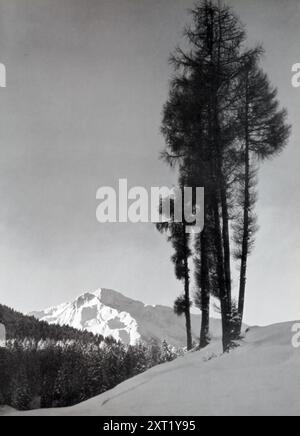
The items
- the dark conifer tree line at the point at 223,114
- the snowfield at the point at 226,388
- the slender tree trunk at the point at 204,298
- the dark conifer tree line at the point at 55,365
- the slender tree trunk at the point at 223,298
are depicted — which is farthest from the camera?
the dark conifer tree line at the point at 55,365

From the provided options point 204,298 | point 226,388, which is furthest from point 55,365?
point 226,388

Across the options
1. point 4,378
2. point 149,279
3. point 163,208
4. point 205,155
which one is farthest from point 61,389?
point 205,155

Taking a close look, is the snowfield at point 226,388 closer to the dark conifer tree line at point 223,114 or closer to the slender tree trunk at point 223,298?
the slender tree trunk at point 223,298

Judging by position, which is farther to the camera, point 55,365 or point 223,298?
point 55,365

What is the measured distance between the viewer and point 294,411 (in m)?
6.48

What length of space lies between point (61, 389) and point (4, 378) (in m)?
3.63

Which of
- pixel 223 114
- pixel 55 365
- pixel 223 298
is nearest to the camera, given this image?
pixel 223 298

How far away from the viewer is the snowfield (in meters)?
6.61

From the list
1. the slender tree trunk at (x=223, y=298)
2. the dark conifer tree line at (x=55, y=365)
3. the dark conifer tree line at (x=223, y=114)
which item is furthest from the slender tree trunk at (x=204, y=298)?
the dark conifer tree line at (x=55, y=365)

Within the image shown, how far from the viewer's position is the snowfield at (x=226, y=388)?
661 cm

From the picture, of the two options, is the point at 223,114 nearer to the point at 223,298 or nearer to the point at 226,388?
the point at 223,298

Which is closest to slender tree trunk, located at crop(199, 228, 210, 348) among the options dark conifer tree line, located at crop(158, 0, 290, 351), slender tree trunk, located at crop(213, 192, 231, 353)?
dark conifer tree line, located at crop(158, 0, 290, 351)

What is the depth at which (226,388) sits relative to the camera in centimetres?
716
